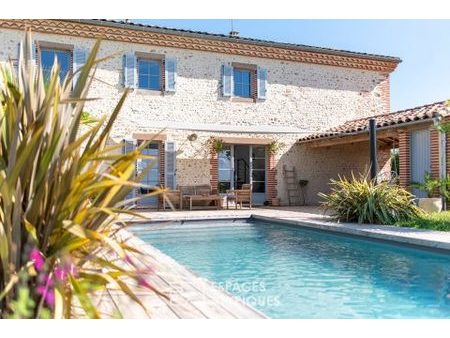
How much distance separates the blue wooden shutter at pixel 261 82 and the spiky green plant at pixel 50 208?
509 inches

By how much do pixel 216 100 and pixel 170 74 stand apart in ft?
5.72

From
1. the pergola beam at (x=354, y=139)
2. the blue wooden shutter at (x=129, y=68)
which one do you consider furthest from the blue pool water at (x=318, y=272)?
the blue wooden shutter at (x=129, y=68)

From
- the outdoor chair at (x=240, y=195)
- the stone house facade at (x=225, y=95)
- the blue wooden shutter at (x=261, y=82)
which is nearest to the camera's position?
the stone house facade at (x=225, y=95)

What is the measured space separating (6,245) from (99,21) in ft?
39.3

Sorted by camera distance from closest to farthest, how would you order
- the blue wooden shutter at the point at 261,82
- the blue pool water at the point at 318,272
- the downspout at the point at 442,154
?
1. the blue pool water at the point at 318,272
2. the downspout at the point at 442,154
3. the blue wooden shutter at the point at 261,82

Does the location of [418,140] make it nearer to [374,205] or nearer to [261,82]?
[374,205]

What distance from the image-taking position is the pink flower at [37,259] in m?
1.94

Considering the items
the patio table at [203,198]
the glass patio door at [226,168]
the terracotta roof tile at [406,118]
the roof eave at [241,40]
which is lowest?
the patio table at [203,198]

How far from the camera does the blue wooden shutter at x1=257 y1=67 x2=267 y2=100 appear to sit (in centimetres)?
1471

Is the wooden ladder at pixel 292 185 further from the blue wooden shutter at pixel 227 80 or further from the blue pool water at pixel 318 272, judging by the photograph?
the blue pool water at pixel 318 272

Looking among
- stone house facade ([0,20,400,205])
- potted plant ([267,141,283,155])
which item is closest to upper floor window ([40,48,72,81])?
stone house facade ([0,20,400,205])

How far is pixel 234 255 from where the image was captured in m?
6.50

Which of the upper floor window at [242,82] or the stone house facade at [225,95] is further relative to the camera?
the upper floor window at [242,82]
